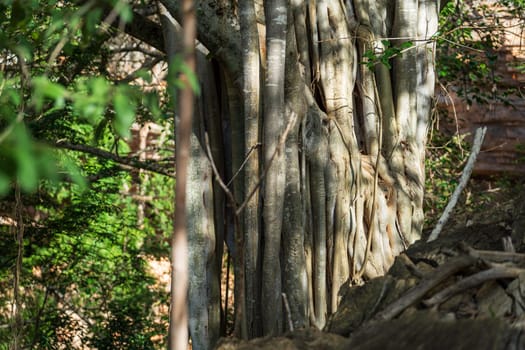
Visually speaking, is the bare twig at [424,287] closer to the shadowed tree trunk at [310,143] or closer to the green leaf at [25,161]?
the green leaf at [25,161]

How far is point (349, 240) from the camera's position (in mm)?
4941

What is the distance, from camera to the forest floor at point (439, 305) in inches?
79.4

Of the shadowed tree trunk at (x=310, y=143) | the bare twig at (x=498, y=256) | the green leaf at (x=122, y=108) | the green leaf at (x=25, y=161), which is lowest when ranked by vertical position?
the bare twig at (x=498, y=256)

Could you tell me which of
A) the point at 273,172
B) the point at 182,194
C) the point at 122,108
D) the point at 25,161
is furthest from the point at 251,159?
the point at 25,161

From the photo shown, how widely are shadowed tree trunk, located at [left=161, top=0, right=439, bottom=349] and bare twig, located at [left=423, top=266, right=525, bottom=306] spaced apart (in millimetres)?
2172

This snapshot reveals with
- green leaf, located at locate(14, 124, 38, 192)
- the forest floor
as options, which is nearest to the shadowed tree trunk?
the forest floor

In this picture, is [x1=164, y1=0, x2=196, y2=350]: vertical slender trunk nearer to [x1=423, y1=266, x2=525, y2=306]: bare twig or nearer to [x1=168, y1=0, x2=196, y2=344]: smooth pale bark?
[x1=168, y1=0, x2=196, y2=344]: smooth pale bark

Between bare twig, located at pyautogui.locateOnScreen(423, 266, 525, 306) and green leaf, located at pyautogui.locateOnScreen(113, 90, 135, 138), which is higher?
green leaf, located at pyautogui.locateOnScreen(113, 90, 135, 138)

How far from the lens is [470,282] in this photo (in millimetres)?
2262

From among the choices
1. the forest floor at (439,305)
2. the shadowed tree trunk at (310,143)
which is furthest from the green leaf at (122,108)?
the shadowed tree trunk at (310,143)

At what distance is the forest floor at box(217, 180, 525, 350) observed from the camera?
79.4 inches

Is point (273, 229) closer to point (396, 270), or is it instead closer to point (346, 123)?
point (346, 123)

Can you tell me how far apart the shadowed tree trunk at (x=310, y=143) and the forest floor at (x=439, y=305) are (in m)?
1.88

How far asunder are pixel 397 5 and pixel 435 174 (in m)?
3.24
